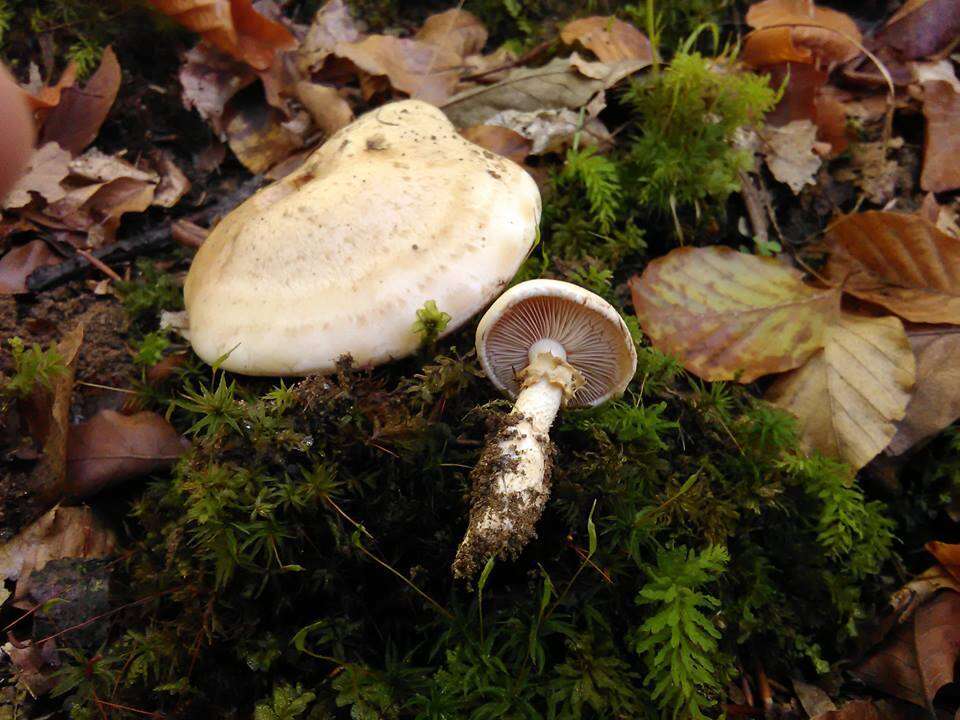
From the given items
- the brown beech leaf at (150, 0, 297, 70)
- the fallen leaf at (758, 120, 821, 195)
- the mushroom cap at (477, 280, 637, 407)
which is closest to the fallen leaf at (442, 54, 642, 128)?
the fallen leaf at (758, 120, 821, 195)

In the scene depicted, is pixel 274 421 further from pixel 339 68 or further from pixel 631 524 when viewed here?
pixel 339 68

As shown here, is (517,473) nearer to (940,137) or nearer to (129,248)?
(129,248)

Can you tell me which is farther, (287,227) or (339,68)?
(339,68)

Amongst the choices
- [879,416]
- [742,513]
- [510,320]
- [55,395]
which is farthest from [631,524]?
[55,395]

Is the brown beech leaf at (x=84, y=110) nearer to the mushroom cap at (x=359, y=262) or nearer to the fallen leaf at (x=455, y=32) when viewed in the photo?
the mushroom cap at (x=359, y=262)

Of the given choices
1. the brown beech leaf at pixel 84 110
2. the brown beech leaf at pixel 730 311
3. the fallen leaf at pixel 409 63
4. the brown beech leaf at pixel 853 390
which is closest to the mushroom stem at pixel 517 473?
the brown beech leaf at pixel 730 311

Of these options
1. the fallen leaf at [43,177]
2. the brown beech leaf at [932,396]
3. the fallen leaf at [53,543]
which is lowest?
the fallen leaf at [53,543]
